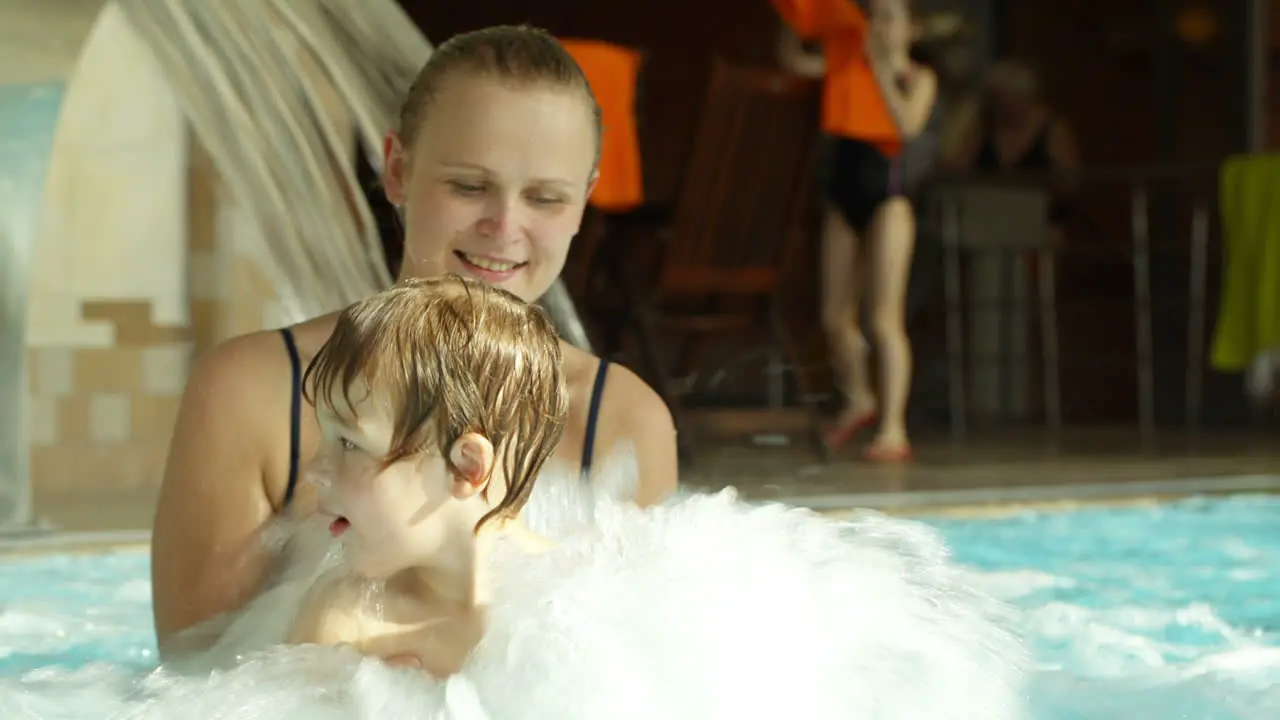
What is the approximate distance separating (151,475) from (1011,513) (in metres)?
2.53

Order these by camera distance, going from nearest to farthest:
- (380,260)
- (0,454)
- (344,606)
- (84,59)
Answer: (344,606)
(380,260)
(0,454)
(84,59)

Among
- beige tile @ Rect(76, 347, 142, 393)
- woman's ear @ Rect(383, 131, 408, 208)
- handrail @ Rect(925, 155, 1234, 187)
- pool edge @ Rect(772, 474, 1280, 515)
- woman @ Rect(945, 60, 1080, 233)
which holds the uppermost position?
woman @ Rect(945, 60, 1080, 233)

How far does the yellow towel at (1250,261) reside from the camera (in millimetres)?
6699

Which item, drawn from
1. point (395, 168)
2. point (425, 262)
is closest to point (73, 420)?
point (395, 168)

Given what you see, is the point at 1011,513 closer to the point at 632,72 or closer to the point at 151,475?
the point at 632,72

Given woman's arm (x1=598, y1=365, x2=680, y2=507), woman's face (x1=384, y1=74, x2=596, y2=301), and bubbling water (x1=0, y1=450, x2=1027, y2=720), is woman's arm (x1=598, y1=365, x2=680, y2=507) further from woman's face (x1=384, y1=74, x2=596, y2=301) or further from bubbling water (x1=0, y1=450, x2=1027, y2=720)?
woman's face (x1=384, y1=74, x2=596, y2=301)

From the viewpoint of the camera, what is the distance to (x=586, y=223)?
5.18 m

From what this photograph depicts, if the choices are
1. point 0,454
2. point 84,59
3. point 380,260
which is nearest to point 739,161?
point 84,59

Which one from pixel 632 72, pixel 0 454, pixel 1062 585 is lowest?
pixel 1062 585

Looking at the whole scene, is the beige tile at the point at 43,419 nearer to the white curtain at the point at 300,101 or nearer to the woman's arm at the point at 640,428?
the white curtain at the point at 300,101

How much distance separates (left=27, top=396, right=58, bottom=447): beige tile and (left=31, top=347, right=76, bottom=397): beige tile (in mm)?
21

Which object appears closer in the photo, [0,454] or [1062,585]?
[1062,585]

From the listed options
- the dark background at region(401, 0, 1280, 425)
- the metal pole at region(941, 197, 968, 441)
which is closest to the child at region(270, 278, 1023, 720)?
the metal pole at region(941, 197, 968, 441)

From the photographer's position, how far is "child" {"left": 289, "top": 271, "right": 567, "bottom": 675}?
145cm
